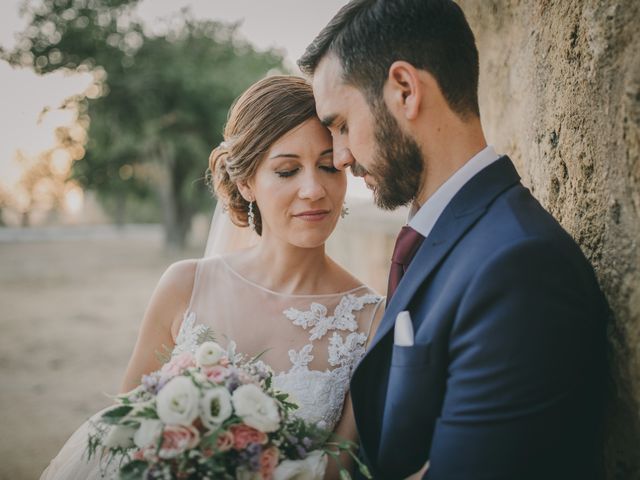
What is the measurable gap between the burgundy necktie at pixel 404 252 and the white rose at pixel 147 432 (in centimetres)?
94

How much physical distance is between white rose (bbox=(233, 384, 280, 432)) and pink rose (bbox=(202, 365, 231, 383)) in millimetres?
89

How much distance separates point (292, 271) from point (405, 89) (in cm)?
131

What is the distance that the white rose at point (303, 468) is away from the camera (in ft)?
5.89

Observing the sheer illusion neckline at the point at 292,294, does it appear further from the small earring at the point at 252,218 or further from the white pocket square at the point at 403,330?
the white pocket square at the point at 403,330

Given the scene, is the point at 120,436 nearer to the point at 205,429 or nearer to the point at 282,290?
the point at 205,429

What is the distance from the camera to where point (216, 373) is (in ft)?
6.01

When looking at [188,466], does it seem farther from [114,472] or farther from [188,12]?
[188,12]

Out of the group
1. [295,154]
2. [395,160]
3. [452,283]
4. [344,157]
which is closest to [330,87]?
[344,157]

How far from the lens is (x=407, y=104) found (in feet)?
6.39

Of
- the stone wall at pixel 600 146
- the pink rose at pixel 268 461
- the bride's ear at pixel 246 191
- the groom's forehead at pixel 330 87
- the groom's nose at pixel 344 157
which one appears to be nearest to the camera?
the stone wall at pixel 600 146

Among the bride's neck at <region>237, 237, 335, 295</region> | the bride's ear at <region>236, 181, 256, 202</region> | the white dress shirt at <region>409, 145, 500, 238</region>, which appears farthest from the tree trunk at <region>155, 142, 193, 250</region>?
the white dress shirt at <region>409, 145, 500, 238</region>

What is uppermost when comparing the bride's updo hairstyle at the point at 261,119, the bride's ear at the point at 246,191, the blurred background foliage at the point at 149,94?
the blurred background foliage at the point at 149,94

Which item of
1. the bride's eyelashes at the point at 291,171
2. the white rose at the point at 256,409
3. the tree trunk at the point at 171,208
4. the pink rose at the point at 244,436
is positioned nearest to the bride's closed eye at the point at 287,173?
the bride's eyelashes at the point at 291,171

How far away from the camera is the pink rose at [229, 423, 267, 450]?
65.5 inches
